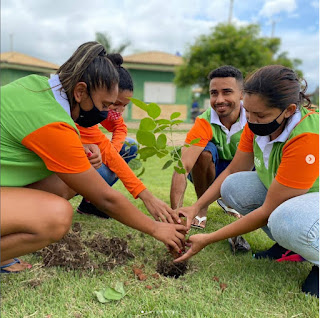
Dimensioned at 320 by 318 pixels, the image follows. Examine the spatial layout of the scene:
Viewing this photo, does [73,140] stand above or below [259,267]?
above

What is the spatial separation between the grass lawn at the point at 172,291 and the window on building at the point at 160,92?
16.1 m

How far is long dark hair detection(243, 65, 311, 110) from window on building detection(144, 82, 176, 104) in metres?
16.3

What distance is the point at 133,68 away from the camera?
57.3 feet

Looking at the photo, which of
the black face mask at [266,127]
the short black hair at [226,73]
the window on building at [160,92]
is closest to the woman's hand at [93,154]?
the black face mask at [266,127]

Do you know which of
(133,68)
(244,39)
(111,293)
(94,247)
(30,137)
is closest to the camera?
(30,137)

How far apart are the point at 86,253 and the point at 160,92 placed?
1644cm

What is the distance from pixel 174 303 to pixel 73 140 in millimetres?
838

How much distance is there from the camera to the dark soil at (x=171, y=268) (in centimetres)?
192

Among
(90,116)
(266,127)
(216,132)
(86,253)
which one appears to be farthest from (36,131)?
(216,132)

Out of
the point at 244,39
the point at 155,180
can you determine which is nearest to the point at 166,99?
the point at 244,39

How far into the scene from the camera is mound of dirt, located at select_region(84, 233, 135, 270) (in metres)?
1.97

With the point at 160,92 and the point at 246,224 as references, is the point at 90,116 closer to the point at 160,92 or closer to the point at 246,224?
the point at 246,224

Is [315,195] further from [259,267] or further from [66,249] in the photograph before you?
[66,249]

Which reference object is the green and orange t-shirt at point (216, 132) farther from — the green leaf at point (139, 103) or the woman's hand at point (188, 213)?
the green leaf at point (139, 103)
